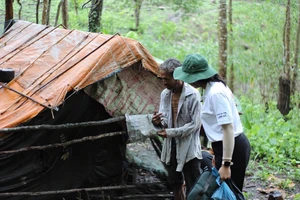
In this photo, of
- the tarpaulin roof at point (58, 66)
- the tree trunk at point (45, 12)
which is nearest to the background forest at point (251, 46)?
the tree trunk at point (45, 12)

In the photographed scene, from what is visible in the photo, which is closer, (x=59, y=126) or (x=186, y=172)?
(x=59, y=126)

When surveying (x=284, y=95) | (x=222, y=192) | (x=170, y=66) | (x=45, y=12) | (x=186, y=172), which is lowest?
(x=284, y=95)

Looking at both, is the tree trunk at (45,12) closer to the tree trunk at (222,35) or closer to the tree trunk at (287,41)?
the tree trunk at (222,35)

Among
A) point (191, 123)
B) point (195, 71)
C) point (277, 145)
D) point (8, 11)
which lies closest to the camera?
point (195, 71)

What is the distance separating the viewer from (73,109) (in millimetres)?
5258

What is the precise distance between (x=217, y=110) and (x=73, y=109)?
6.38ft

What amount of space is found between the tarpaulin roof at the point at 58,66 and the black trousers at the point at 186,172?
1.13 meters

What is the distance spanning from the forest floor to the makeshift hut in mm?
671

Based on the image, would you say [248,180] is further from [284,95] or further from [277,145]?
[284,95]

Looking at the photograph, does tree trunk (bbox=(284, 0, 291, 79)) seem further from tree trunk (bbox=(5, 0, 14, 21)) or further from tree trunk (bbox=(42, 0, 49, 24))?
tree trunk (bbox=(5, 0, 14, 21))

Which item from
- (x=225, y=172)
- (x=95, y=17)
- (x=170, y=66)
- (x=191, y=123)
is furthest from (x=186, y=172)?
(x=95, y=17)

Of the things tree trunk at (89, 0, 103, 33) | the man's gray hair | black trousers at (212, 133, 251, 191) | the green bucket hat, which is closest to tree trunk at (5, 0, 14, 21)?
tree trunk at (89, 0, 103, 33)

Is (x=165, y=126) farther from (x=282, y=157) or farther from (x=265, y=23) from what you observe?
(x=265, y=23)

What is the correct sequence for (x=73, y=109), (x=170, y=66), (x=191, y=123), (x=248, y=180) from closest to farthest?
(x=170, y=66) → (x=191, y=123) → (x=73, y=109) → (x=248, y=180)
